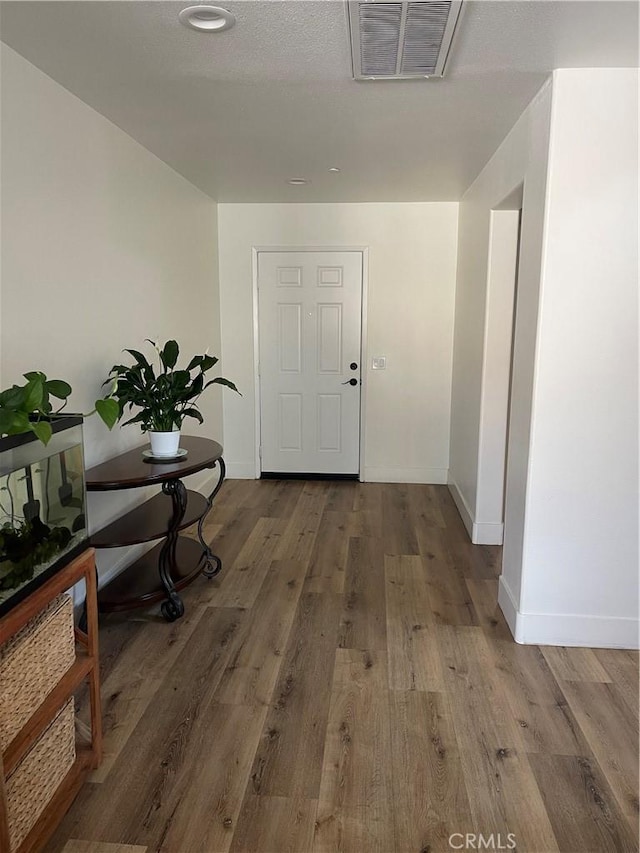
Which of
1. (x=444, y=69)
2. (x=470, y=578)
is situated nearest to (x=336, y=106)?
(x=444, y=69)

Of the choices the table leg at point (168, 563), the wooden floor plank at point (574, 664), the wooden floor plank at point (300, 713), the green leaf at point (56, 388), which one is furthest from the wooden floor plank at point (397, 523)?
the green leaf at point (56, 388)

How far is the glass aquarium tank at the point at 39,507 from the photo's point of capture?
1399 millimetres

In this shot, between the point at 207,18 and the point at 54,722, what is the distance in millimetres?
2154

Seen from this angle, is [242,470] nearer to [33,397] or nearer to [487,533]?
[487,533]

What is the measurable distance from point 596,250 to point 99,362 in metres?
2.28

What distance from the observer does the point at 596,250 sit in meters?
2.26

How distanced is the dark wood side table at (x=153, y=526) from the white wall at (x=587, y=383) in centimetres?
158

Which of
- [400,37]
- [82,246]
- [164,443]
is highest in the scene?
[400,37]

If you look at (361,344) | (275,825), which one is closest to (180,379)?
(275,825)

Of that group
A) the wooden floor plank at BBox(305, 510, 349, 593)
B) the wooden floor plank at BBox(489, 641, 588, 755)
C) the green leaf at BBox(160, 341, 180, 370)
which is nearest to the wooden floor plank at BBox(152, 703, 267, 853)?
the wooden floor plank at BBox(489, 641, 588, 755)

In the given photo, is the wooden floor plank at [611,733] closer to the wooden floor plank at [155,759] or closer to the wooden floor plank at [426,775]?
the wooden floor plank at [426,775]

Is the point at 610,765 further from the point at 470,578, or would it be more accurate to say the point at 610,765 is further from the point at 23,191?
the point at 23,191

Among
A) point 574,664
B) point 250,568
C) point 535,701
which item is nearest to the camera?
point 535,701

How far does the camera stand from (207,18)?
1.78 metres
